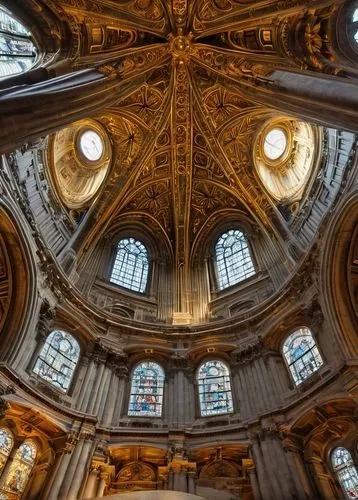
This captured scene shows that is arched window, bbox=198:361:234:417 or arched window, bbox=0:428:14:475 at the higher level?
arched window, bbox=198:361:234:417

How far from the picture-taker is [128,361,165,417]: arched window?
14828mm

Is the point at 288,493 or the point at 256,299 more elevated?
the point at 256,299

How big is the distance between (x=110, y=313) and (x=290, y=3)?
15621 mm

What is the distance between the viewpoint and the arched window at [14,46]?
14086mm

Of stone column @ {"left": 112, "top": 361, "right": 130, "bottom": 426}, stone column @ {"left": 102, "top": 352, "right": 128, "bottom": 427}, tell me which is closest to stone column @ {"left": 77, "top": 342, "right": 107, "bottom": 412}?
stone column @ {"left": 102, "top": 352, "right": 128, "bottom": 427}

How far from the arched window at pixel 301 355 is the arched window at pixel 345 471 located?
251 cm

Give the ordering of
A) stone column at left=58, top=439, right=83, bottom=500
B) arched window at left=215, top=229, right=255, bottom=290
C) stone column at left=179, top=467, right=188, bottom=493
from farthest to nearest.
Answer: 1. arched window at left=215, top=229, right=255, bottom=290
2. stone column at left=179, top=467, right=188, bottom=493
3. stone column at left=58, top=439, right=83, bottom=500

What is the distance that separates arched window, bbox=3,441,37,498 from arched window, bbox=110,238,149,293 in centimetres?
969

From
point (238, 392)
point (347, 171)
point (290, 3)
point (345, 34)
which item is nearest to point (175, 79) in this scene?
point (290, 3)

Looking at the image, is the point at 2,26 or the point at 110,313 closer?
the point at 2,26

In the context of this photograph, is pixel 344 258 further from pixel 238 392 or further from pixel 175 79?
pixel 175 79

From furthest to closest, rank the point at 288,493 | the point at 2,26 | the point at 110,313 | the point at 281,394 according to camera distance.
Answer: the point at 110,313 → the point at 2,26 → the point at 281,394 → the point at 288,493

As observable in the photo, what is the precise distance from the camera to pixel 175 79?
71.9 ft

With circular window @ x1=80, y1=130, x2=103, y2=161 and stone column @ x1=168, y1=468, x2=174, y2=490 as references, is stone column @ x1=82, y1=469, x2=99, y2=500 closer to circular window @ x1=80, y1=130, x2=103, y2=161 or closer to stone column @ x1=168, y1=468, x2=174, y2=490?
stone column @ x1=168, y1=468, x2=174, y2=490
